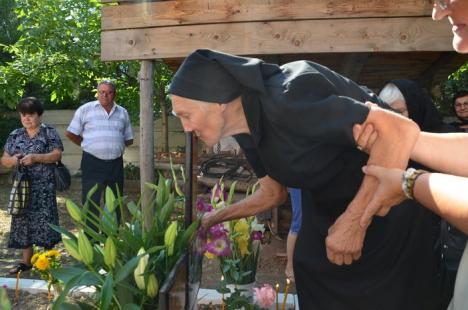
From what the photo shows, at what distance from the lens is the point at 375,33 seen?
339 centimetres

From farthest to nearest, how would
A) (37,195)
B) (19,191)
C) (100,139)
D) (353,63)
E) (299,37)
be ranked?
1. (353,63)
2. (100,139)
3. (37,195)
4. (19,191)
5. (299,37)

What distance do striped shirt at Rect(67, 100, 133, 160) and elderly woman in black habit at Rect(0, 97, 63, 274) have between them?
0.58 meters

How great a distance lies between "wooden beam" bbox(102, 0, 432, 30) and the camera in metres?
3.36

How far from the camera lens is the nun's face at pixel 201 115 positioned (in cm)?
137

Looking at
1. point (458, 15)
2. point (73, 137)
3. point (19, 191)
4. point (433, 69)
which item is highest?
point (433, 69)

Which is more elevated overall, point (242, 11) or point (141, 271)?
point (242, 11)

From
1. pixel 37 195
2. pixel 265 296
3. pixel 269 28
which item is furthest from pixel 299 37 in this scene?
pixel 37 195

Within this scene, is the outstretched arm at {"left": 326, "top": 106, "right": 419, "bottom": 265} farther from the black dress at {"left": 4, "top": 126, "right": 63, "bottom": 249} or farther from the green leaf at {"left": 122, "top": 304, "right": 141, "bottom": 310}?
the black dress at {"left": 4, "top": 126, "right": 63, "bottom": 249}

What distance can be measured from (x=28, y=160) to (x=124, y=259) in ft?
8.14

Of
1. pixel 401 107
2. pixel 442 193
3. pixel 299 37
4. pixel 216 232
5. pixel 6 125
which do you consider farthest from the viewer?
pixel 6 125

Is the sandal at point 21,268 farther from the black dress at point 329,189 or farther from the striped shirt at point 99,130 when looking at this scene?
the black dress at point 329,189

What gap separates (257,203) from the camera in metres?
1.87

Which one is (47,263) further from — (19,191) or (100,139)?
(100,139)

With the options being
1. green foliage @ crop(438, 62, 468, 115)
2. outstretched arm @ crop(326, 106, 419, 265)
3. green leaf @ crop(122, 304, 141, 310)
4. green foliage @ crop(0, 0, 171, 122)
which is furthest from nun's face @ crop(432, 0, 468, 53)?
green foliage @ crop(438, 62, 468, 115)
